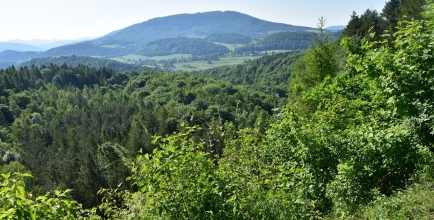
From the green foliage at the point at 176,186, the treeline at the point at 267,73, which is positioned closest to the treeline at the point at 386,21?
the green foliage at the point at 176,186

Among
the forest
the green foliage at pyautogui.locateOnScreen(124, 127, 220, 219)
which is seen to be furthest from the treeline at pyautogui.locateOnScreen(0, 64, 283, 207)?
the green foliage at pyautogui.locateOnScreen(124, 127, 220, 219)

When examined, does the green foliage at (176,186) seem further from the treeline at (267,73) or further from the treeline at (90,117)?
the treeline at (267,73)

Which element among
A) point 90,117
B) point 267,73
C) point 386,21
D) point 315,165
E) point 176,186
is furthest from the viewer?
point 267,73

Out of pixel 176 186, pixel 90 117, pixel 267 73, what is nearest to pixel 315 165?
pixel 176 186

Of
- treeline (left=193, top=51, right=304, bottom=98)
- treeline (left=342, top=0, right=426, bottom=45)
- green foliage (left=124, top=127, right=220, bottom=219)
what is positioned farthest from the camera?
treeline (left=193, top=51, right=304, bottom=98)

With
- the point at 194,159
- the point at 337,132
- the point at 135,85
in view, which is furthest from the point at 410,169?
the point at 135,85

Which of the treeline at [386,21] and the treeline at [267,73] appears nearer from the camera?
the treeline at [386,21]

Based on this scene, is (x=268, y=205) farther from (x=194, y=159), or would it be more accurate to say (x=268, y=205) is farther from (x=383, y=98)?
(x=383, y=98)

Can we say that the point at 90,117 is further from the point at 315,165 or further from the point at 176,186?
the point at 176,186

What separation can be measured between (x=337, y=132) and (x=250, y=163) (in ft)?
7.60

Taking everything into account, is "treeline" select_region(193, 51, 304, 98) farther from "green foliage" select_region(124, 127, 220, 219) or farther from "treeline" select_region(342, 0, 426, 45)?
"green foliage" select_region(124, 127, 220, 219)

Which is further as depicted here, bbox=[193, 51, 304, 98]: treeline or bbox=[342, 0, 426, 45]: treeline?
bbox=[193, 51, 304, 98]: treeline

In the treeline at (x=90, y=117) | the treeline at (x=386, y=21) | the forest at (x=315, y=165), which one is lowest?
the treeline at (x=90, y=117)

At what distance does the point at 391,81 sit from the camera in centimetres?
619
